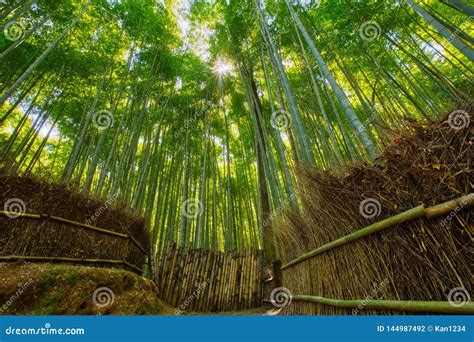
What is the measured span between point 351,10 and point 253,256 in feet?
19.5

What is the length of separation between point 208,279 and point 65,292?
112 inches

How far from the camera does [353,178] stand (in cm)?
171

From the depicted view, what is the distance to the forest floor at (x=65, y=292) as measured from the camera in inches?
78.9

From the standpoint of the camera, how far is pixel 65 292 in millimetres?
2197

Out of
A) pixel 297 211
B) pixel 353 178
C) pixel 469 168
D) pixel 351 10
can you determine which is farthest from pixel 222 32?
pixel 469 168

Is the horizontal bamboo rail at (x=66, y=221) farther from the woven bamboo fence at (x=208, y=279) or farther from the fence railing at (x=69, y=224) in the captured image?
the woven bamboo fence at (x=208, y=279)

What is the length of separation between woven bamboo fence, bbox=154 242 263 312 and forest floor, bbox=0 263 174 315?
1.80 m

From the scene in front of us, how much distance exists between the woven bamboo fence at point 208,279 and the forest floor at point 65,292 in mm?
1796

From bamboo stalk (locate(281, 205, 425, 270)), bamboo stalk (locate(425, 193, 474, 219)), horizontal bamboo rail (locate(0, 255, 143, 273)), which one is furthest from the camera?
horizontal bamboo rail (locate(0, 255, 143, 273))

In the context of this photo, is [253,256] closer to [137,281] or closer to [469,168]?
[137,281]

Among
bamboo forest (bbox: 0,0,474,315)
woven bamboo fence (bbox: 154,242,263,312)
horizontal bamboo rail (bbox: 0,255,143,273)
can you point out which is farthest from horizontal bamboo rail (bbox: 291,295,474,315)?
Answer: horizontal bamboo rail (bbox: 0,255,143,273)

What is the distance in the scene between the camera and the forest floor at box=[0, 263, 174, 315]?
2004mm

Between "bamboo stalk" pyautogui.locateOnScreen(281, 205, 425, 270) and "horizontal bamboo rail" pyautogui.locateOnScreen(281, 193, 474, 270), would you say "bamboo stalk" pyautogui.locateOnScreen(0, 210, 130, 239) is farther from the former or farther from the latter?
"horizontal bamboo rail" pyautogui.locateOnScreen(281, 193, 474, 270)

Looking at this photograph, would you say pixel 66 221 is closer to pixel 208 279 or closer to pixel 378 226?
pixel 208 279
